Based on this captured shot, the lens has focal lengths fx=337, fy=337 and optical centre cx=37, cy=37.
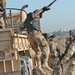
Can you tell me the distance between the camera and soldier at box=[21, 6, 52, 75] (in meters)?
8.88

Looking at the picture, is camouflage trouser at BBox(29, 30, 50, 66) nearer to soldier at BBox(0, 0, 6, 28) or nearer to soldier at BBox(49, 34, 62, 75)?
soldier at BBox(0, 0, 6, 28)

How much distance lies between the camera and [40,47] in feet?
29.6

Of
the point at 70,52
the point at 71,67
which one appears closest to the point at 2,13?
the point at 70,52

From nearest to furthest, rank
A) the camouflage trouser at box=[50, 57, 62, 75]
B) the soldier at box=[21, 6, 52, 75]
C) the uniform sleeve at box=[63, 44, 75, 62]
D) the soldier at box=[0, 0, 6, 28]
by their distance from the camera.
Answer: the soldier at box=[21, 6, 52, 75]
the uniform sleeve at box=[63, 44, 75, 62]
the soldier at box=[0, 0, 6, 28]
the camouflage trouser at box=[50, 57, 62, 75]

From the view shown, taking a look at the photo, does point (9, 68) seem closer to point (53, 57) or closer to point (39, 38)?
point (39, 38)

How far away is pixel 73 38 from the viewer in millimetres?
10281

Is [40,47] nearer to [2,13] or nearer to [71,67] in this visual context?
[71,67]

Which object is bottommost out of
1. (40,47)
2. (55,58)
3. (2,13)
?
(55,58)

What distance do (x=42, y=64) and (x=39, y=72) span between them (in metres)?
Answer: 0.24

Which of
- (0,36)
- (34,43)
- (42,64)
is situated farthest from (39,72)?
(0,36)

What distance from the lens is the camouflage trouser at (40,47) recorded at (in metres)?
8.91

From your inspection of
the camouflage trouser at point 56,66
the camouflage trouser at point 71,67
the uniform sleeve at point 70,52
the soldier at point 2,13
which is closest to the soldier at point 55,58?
the camouflage trouser at point 56,66

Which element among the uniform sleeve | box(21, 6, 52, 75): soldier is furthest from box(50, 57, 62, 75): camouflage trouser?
box(21, 6, 52, 75): soldier

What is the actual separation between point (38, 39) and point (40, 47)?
9.1 inches
